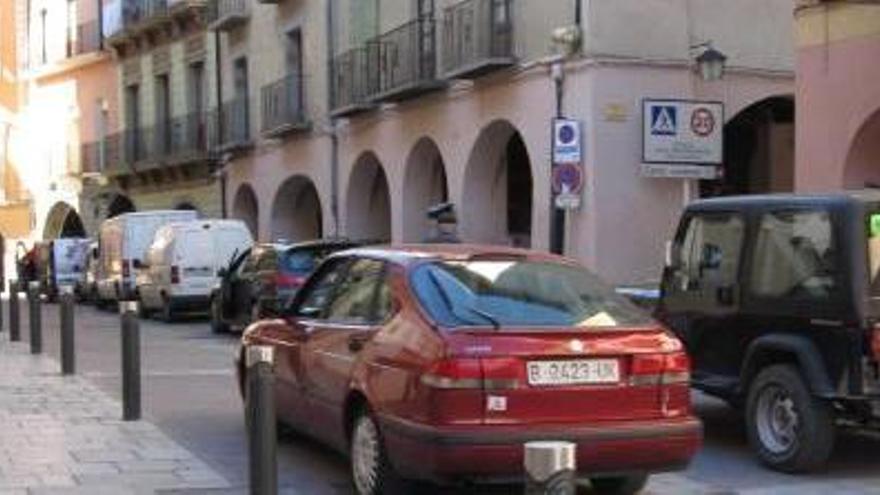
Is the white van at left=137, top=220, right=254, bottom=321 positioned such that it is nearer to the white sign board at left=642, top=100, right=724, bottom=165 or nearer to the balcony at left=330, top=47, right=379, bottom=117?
the balcony at left=330, top=47, right=379, bottom=117

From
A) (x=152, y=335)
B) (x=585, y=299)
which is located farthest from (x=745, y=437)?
(x=152, y=335)

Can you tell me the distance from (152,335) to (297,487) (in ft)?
47.9

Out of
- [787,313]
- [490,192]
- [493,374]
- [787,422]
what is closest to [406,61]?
[490,192]

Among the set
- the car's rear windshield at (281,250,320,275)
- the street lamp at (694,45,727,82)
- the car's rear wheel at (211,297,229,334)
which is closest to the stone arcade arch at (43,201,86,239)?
the car's rear wheel at (211,297,229,334)

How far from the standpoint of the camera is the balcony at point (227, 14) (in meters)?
33.4

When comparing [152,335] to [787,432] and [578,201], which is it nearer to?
[578,201]

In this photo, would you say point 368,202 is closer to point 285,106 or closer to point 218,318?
point 285,106

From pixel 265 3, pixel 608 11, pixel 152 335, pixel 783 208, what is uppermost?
pixel 265 3

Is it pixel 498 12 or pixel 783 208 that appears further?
pixel 498 12

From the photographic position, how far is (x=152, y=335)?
23125 millimetres

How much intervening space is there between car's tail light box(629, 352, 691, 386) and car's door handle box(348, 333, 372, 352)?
4.96ft

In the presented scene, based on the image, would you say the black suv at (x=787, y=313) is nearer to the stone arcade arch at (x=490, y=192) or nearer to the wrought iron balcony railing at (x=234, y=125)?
the stone arcade arch at (x=490, y=192)

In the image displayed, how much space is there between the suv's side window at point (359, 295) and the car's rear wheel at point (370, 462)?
24.7 inches

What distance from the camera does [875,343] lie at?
891 cm
